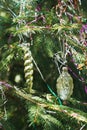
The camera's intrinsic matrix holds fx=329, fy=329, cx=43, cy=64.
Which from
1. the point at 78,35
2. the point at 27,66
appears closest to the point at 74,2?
the point at 78,35

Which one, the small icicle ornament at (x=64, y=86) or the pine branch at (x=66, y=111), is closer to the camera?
the pine branch at (x=66, y=111)

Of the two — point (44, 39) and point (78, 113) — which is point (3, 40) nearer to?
point (44, 39)

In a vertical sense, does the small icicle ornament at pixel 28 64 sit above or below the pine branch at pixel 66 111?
above

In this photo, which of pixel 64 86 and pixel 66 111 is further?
pixel 64 86

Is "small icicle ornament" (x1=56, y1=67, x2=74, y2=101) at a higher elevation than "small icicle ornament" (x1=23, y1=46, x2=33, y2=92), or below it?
below

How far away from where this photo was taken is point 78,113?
0.96 metres

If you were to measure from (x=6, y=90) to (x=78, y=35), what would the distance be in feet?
1.19

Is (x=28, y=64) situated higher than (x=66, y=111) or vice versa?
(x=28, y=64)

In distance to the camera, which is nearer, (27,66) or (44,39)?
(27,66)

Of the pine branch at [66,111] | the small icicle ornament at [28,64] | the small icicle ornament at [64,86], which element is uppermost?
the small icicle ornament at [28,64]

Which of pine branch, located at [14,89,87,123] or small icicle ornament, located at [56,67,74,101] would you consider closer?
pine branch, located at [14,89,87,123]

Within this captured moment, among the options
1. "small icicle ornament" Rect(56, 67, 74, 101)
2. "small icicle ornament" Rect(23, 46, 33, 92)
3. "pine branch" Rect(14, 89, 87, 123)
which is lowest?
"pine branch" Rect(14, 89, 87, 123)

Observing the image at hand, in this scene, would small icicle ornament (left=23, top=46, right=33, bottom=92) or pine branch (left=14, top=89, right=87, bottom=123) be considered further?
small icicle ornament (left=23, top=46, right=33, bottom=92)

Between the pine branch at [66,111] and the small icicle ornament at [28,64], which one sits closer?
the pine branch at [66,111]
